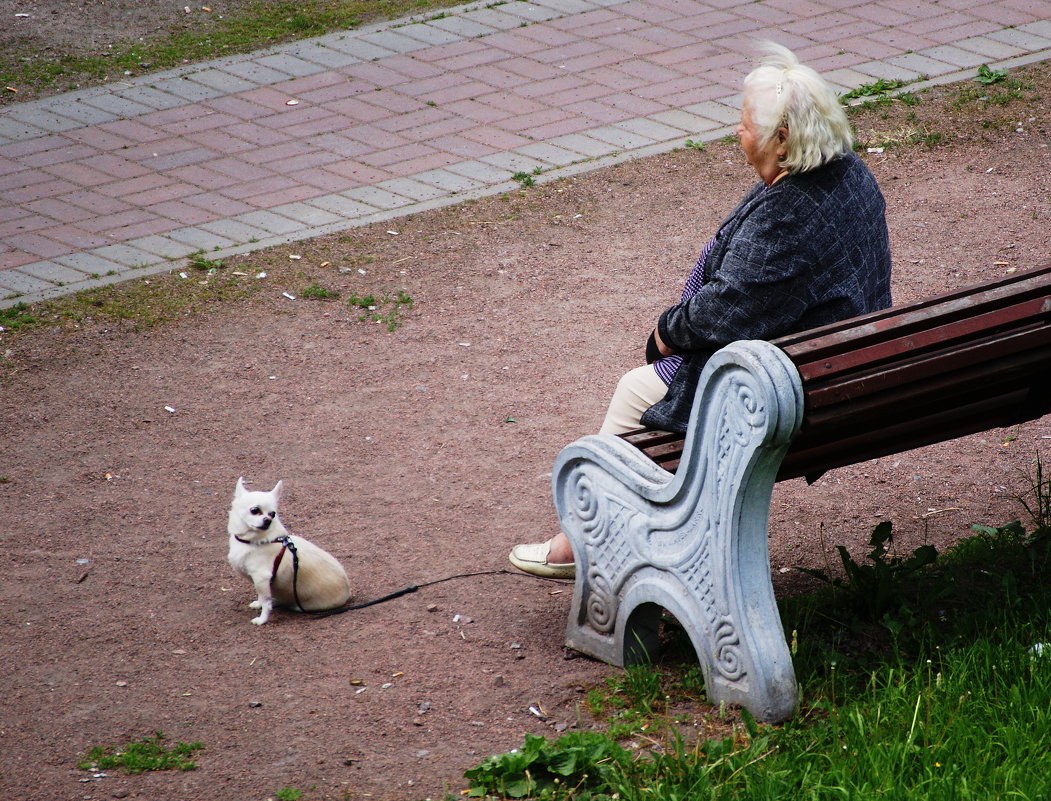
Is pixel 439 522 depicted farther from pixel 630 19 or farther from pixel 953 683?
pixel 630 19

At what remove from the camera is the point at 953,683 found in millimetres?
3066

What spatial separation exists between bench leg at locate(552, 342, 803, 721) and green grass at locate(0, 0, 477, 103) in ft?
21.0

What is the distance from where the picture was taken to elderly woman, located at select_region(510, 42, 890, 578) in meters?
3.41

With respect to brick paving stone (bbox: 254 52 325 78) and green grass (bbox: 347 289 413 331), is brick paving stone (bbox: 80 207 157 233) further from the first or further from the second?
brick paving stone (bbox: 254 52 325 78)

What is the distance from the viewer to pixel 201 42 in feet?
30.3

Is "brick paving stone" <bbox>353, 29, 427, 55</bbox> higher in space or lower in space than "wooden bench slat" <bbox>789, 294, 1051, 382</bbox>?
lower

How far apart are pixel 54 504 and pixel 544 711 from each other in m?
2.19

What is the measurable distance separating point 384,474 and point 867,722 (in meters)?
2.28

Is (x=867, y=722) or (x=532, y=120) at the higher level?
(x=532, y=120)

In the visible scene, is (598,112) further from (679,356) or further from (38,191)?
(679,356)

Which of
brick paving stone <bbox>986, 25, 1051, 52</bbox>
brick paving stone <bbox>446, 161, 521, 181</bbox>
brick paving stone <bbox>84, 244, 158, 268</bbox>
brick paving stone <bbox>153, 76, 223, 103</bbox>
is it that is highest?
brick paving stone <bbox>986, 25, 1051, 52</bbox>

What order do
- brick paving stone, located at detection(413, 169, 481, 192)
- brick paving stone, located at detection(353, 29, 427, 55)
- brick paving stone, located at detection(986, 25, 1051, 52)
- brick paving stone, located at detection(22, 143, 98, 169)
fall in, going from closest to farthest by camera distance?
1. brick paving stone, located at detection(413, 169, 481, 192)
2. brick paving stone, located at detection(22, 143, 98, 169)
3. brick paving stone, located at detection(986, 25, 1051, 52)
4. brick paving stone, located at detection(353, 29, 427, 55)

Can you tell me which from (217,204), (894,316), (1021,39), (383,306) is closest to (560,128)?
(217,204)

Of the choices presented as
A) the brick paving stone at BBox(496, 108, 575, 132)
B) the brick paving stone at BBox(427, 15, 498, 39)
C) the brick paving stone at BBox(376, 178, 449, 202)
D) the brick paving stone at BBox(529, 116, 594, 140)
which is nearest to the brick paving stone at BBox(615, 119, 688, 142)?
the brick paving stone at BBox(529, 116, 594, 140)
